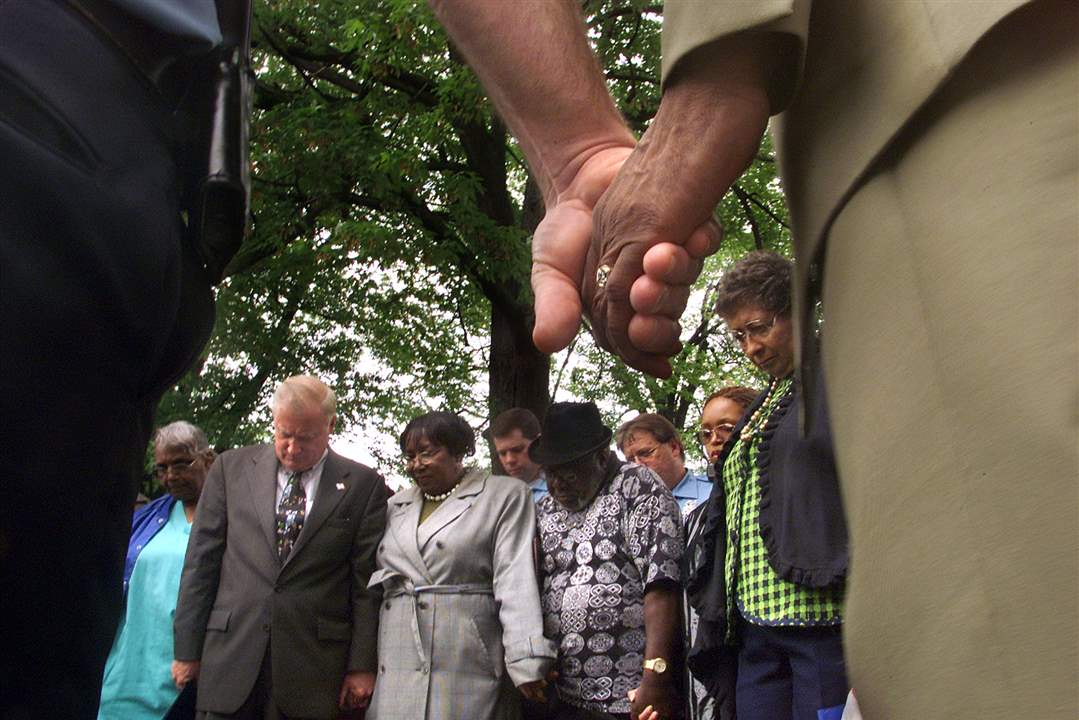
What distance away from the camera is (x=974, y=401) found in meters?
0.84

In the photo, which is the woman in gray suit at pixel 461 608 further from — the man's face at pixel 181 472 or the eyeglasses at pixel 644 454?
the eyeglasses at pixel 644 454

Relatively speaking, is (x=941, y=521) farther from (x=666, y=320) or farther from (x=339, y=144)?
(x=339, y=144)

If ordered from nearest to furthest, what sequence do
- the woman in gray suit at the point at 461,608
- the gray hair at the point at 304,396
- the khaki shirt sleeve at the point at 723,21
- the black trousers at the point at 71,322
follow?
the khaki shirt sleeve at the point at 723,21, the black trousers at the point at 71,322, the woman in gray suit at the point at 461,608, the gray hair at the point at 304,396

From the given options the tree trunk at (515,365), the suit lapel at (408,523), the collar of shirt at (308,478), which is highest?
the tree trunk at (515,365)

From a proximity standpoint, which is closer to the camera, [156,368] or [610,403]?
[156,368]

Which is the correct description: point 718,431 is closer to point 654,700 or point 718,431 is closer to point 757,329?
point 654,700

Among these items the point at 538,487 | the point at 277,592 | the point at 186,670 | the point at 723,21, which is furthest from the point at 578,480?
the point at 723,21

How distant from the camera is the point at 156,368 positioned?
1.37 meters

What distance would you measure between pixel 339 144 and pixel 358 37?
879 mm

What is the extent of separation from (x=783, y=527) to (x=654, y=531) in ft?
3.90

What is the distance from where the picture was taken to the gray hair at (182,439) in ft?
18.9

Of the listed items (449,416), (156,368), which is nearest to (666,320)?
(156,368)

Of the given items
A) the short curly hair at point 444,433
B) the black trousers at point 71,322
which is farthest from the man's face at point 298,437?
the black trousers at point 71,322

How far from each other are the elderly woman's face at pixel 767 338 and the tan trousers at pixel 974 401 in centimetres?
274
